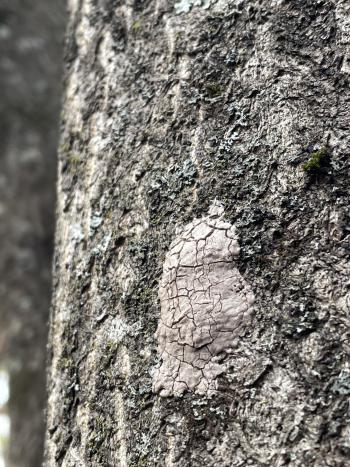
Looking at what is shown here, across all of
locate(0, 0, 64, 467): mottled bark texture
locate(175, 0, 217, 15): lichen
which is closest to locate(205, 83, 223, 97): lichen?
locate(175, 0, 217, 15): lichen

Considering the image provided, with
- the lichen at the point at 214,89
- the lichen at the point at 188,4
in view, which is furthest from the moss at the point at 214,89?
the lichen at the point at 188,4

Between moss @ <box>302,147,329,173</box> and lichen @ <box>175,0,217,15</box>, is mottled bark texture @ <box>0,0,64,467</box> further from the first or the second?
moss @ <box>302,147,329,173</box>

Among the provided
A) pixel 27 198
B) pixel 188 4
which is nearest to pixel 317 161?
pixel 188 4

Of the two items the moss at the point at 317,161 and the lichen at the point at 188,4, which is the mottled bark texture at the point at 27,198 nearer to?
the lichen at the point at 188,4

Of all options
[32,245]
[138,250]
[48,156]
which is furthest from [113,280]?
[48,156]

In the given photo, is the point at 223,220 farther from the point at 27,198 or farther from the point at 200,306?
the point at 27,198

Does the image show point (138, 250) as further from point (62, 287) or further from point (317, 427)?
point (317, 427)

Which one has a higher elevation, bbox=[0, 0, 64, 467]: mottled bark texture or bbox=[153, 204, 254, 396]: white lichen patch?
bbox=[0, 0, 64, 467]: mottled bark texture
